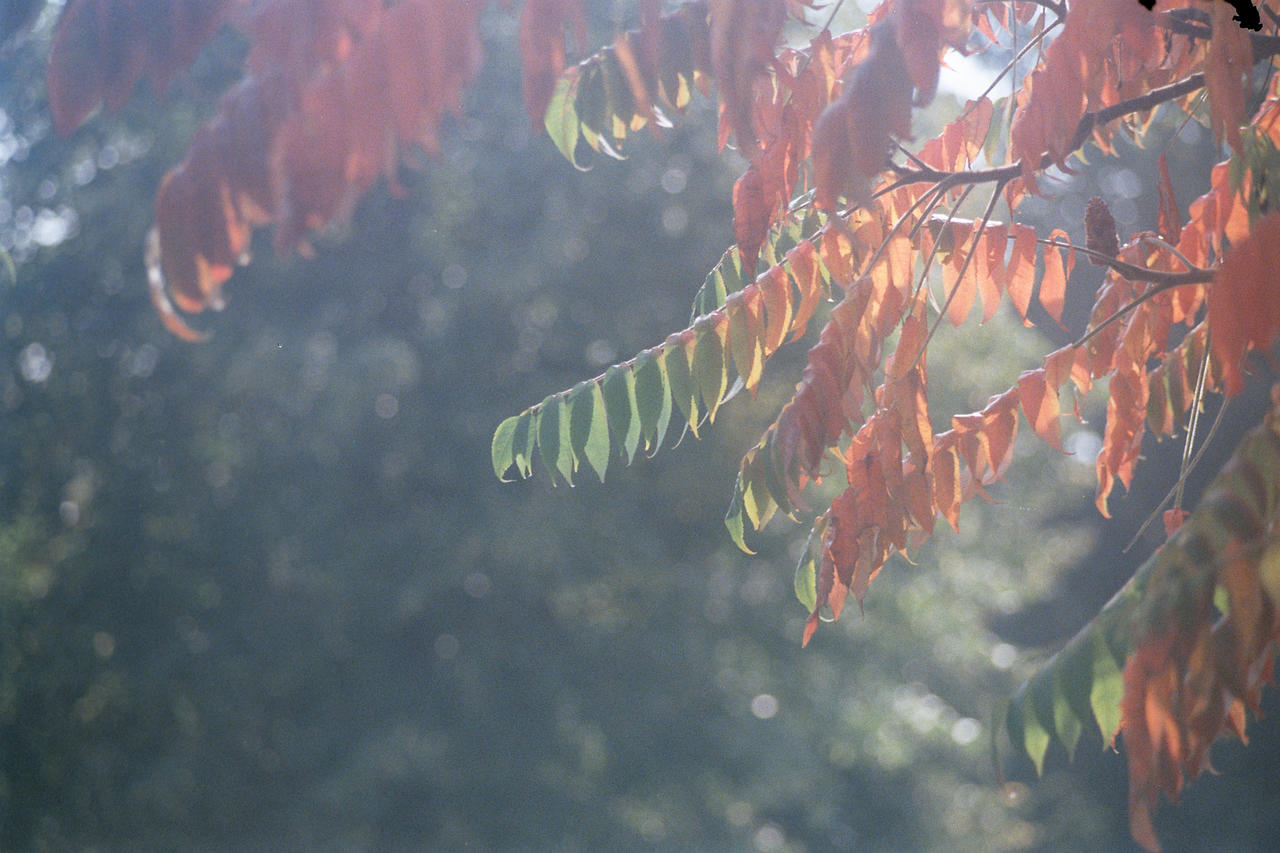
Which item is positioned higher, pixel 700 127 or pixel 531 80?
pixel 531 80

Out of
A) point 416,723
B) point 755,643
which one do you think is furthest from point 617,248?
point 416,723

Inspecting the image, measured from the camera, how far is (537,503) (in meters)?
7.94

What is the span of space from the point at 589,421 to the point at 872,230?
0.56 m

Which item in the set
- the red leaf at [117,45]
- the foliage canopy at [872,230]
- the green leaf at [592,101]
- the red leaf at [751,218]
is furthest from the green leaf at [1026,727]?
the red leaf at [117,45]

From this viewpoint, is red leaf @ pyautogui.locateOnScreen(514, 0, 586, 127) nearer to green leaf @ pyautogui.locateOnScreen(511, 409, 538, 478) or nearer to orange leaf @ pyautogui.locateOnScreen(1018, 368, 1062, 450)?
green leaf @ pyautogui.locateOnScreen(511, 409, 538, 478)

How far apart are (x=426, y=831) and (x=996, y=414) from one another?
7137 millimetres

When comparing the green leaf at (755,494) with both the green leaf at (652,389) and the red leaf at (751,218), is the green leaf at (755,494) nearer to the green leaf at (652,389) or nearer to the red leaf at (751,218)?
the green leaf at (652,389)

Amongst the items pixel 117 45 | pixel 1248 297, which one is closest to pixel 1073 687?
pixel 1248 297

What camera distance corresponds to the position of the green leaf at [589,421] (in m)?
1.85

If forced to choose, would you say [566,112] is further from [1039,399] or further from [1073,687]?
[1073,687]

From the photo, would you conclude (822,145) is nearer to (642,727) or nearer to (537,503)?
(537,503)

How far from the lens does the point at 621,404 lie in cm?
182

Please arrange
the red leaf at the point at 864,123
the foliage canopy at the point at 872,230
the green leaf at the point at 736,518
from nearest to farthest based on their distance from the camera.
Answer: the foliage canopy at the point at 872,230, the red leaf at the point at 864,123, the green leaf at the point at 736,518

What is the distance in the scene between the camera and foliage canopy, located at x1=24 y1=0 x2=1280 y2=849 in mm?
1027
